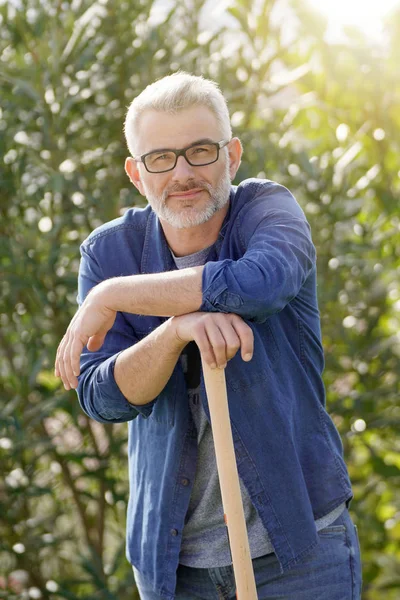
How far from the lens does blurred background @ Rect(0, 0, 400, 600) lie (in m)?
2.95

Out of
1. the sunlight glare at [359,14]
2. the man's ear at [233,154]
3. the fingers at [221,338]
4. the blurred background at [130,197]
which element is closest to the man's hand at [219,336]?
the fingers at [221,338]

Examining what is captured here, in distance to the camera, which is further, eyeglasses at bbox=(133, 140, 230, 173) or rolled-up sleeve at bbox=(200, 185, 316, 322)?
eyeglasses at bbox=(133, 140, 230, 173)

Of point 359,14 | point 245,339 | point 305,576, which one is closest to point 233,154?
point 245,339

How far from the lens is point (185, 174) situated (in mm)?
1697

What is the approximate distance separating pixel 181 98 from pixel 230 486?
2.24ft

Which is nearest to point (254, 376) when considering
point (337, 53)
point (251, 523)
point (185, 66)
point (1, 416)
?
point (251, 523)

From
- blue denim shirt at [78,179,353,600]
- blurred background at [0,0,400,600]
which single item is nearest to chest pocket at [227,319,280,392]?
blue denim shirt at [78,179,353,600]

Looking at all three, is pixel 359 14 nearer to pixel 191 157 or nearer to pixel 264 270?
pixel 191 157

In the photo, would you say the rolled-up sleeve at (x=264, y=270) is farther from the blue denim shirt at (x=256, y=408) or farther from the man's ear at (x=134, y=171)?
the man's ear at (x=134, y=171)

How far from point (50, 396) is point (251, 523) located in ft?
4.67

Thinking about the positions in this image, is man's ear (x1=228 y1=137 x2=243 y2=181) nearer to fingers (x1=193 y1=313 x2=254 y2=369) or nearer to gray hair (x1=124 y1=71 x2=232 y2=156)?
gray hair (x1=124 y1=71 x2=232 y2=156)

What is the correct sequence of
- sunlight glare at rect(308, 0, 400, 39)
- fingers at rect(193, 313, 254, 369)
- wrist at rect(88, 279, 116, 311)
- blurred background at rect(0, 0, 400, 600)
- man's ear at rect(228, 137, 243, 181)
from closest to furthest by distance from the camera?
fingers at rect(193, 313, 254, 369), wrist at rect(88, 279, 116, 311), man's ear at rect(228, 137, 243, 181), blurred background at rect(0, 0, 400, 600), sunlight glare at rect(308, 0, 400, 39)

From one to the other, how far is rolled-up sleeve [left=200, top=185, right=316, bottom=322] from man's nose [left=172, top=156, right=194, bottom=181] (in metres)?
0.15

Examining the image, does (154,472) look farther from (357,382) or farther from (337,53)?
(337,53)
